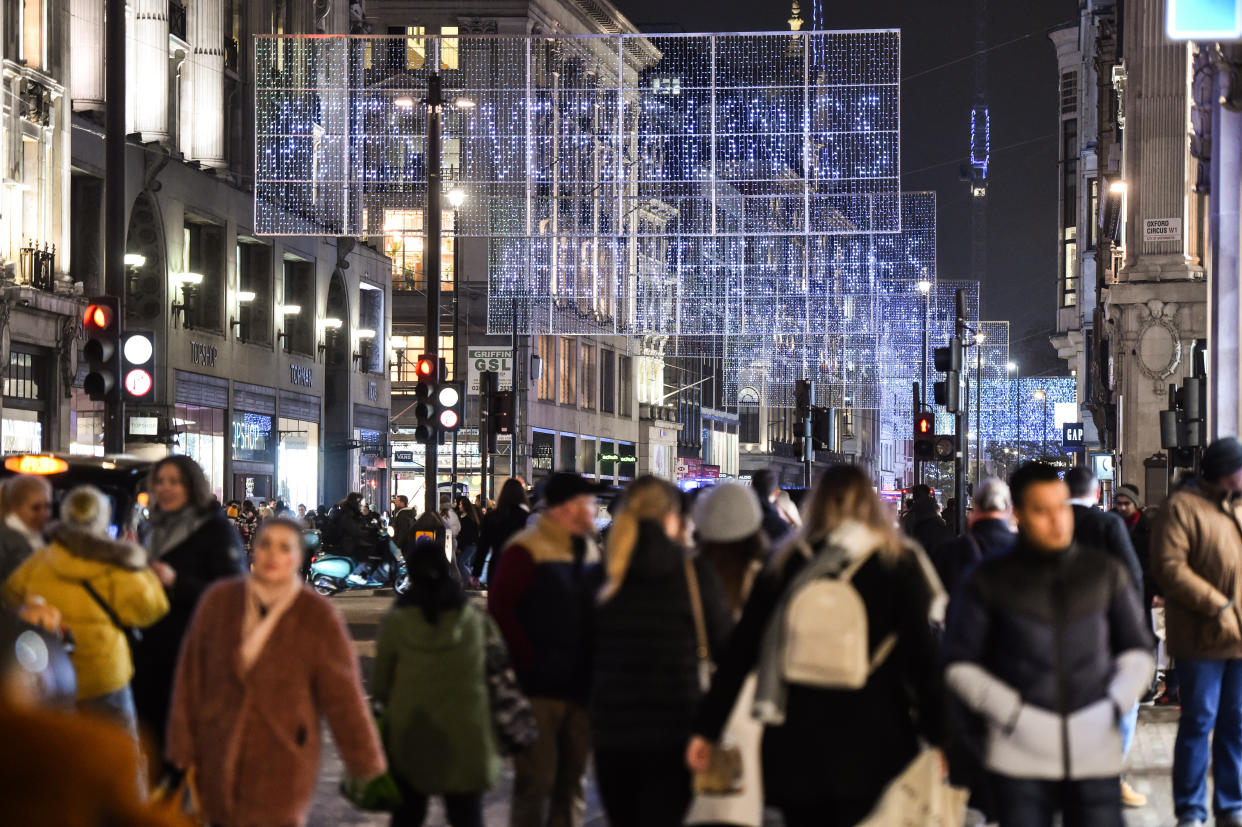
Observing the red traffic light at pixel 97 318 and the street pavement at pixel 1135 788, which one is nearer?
the street pavement at pixel 1135 788

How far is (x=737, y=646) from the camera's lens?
639 cm

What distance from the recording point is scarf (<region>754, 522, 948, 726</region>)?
615cm

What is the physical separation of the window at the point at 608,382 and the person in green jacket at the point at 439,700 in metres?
80.9

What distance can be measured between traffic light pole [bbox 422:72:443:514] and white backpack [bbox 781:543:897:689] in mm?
23572

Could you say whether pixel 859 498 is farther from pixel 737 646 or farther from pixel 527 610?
pixel 527 610

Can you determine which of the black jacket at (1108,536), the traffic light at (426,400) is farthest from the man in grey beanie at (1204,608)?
the traffic light at (426,400)

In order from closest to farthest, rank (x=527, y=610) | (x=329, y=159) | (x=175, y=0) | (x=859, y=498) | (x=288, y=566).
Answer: (x=859, y=498) → (x=288, y=566) → (x=527, y=610) → (x=329, y=159) → (x=175, y=0)

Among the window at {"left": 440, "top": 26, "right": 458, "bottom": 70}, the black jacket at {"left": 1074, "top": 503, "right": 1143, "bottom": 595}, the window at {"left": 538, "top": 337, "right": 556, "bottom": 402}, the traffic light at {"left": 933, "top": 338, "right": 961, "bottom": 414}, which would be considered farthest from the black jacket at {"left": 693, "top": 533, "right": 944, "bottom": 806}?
the window at {"left": 538, "top": 337, "right": 556, "bottom": 402}

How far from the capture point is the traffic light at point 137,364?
1872cm

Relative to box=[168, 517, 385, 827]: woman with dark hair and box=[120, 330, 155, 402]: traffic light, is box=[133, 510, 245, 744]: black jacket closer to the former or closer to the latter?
box=[168, 517, 385, 827]: woman with dark hair

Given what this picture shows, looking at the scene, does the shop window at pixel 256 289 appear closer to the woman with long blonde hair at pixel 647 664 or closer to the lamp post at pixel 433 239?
the lamp post at pixel 433 239

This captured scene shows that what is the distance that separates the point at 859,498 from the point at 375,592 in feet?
94.9

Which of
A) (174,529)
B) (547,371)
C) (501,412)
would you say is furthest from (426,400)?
(547,371)

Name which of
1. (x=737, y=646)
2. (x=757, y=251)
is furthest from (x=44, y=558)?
(x=757, y=251)
